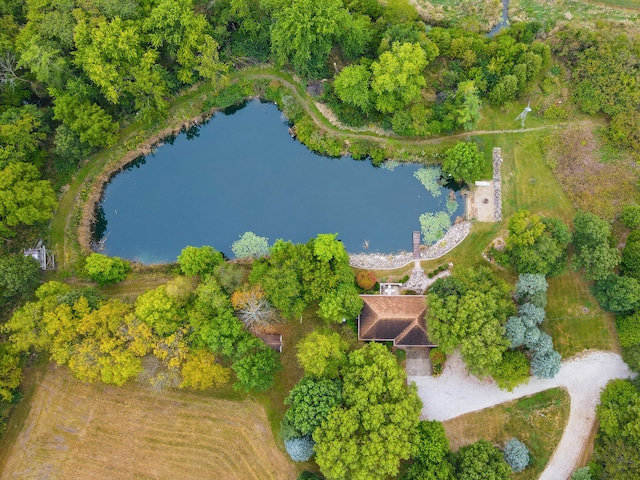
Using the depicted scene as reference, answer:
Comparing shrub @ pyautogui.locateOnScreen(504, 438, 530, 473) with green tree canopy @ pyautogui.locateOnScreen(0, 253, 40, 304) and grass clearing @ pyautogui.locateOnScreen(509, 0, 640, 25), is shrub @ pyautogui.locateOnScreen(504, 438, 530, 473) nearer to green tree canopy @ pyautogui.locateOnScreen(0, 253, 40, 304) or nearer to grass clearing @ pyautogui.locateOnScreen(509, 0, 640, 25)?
grass clearing @ pyautogui.locateOnScreen(509, 0, 640, 25)

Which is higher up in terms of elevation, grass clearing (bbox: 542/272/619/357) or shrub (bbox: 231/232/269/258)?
shrub (bbox: 231/232/269/258)

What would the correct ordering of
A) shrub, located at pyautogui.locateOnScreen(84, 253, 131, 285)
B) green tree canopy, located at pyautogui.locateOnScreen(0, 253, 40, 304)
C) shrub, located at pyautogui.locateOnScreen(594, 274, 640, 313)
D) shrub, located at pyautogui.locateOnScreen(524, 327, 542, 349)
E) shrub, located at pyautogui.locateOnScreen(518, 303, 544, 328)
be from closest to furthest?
shrub, located at pyautogui.locateOnScreen(524, 327, 542, 349) → shrub, located at pyautogui.locateOnScreen(518, 303, 544, 328) → shrub, located at pyautogui.locateOnScreen(594, 274, 640, 313) → green tree canopy, located at pyautogui.locateOnScreen(0, 253, 40, 304) → shrub, located at pyautogui.locateOnScreen(84, 253, 131, 285)

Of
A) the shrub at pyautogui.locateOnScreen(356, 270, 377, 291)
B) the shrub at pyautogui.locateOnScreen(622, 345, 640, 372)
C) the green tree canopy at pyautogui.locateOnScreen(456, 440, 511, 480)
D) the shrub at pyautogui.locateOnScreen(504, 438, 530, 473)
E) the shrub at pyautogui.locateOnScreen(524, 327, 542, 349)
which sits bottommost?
the shrub at pyautogui.locateOnScreen(504, 438, 530, 473)

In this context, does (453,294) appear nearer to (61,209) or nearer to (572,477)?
(572,477)

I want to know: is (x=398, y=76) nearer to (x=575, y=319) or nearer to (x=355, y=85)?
(x=355, y=85)

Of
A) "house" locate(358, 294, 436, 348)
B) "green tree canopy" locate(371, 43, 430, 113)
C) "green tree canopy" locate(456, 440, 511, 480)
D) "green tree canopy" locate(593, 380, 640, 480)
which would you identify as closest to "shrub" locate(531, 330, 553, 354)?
"green tree canopy" locate(593, 380, 640, 480)

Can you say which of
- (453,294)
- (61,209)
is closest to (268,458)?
(453,294)
